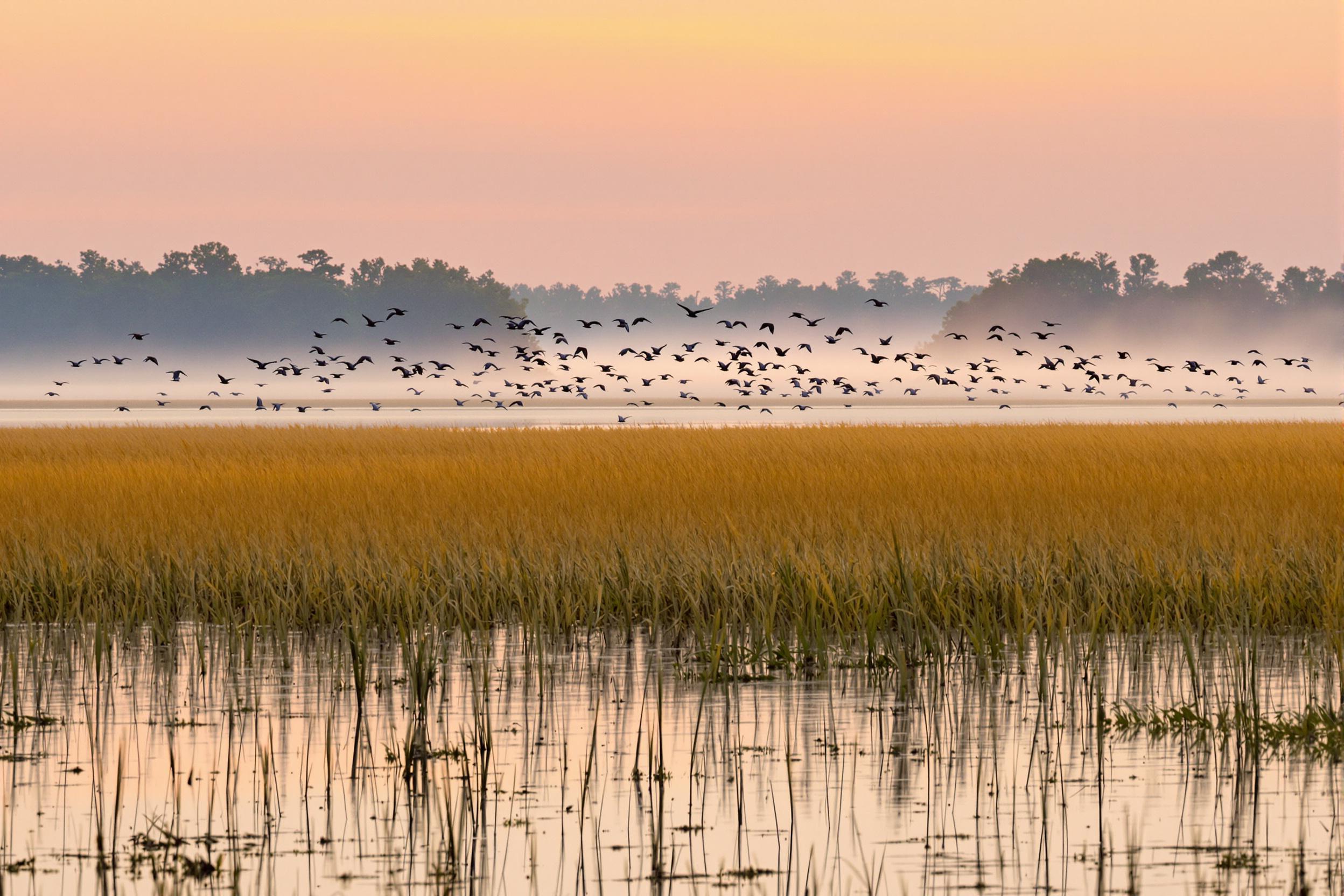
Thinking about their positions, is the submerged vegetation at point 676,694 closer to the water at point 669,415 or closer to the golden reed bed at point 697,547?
the golden reed bed at point 697,547

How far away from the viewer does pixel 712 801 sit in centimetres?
801

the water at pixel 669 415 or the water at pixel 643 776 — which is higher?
the water at pixel 669 415

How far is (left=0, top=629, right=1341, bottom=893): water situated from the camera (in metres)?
6.95

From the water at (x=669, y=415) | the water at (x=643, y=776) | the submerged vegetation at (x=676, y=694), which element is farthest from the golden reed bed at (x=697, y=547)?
the water at (x=669, y=415)

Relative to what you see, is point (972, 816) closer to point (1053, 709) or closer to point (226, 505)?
point (1053, 709)

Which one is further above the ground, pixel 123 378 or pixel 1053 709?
pixel 123 378

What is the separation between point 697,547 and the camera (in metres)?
15.3

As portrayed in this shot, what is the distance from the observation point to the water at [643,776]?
6.95 metres

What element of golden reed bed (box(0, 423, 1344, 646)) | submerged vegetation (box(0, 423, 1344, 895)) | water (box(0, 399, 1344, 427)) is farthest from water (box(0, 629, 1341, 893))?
water (box(0, 399, 1344, 427))

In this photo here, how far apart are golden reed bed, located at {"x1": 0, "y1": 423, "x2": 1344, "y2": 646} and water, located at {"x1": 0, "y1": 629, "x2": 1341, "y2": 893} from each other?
78 centimetres

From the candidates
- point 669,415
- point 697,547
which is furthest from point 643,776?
point 669,415

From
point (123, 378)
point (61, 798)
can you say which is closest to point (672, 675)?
point (61, 798)

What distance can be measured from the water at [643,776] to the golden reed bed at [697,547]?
0.78 m

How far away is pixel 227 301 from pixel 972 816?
18698 cm
